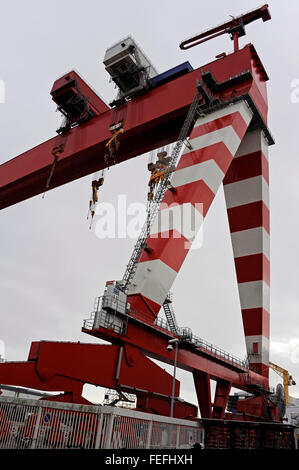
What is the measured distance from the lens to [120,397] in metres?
11.8

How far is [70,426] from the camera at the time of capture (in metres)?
6.93

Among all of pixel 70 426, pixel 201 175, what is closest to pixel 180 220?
pixel 201 175

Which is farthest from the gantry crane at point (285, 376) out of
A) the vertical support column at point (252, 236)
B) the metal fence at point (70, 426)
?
the metal fence at point (70, 426)

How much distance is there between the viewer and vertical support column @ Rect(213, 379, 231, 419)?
15862 millimetres

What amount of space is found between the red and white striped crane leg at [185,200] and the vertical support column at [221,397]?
238 inches

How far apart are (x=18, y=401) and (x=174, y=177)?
1058cm

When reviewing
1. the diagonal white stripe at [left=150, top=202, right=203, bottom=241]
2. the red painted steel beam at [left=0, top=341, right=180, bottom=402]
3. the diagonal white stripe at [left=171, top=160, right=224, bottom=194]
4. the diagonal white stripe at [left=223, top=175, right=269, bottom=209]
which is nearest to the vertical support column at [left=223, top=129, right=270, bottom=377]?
the diagonal white stripe at [left=223, top=175, right=269, bottom=209]

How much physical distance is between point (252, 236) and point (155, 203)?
823 cm

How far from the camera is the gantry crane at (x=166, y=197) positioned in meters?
11.1

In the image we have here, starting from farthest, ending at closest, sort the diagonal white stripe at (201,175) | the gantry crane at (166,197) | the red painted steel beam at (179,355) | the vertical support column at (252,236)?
1. the vertical support column at (252,236)
2. the diagonal white stripe at (201,175)
3. the red painted steel beam at (179,355)
4. the gantry crane at (166,197)

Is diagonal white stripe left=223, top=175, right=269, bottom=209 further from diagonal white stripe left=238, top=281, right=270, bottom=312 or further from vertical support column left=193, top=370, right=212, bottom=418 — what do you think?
vertical support column left=193, top=370, right=212, bottom=418

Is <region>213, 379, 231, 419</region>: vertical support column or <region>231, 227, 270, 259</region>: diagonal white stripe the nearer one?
<region>213, 379, 231, 419</region>: vertical support column

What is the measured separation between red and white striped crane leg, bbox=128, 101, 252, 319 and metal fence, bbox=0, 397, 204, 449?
5.30 meters

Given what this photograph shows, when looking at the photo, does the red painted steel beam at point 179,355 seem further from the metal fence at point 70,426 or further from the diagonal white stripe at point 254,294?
the diagonal white stripe at point 254,294
